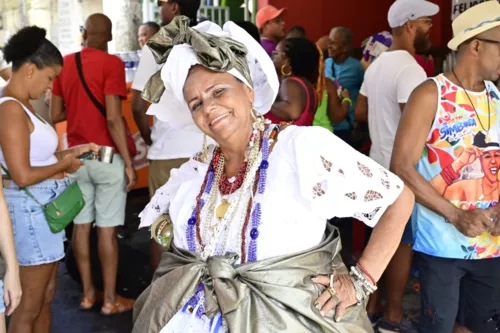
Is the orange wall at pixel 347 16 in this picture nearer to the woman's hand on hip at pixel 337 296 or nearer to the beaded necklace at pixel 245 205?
the beaded necklace at pixel 245 205

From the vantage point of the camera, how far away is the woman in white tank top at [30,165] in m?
3.11

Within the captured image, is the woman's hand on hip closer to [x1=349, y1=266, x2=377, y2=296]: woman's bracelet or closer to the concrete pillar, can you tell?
[x1=349, y1=266, x2=377, y2=296]: woman's bracelet

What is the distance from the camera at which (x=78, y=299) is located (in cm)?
469

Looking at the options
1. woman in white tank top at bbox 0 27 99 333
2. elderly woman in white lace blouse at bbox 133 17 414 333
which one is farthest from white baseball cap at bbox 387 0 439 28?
elderly woman in white lace blouse at bbox 133 17 414 333

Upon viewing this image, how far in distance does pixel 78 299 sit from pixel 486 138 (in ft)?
10.8

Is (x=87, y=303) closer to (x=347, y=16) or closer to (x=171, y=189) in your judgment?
(x=171, y=189)

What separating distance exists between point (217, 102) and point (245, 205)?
0.35m

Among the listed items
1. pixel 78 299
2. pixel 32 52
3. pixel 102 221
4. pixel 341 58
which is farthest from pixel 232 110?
pixel 341 58

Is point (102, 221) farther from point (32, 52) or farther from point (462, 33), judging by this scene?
point (462, 33)

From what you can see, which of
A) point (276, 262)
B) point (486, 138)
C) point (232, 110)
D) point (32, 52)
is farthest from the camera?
point (32, 52)

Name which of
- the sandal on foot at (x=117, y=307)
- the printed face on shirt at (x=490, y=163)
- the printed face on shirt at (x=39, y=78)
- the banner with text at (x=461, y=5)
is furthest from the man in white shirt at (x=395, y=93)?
the printed face on shirt at (x=39, y=78)

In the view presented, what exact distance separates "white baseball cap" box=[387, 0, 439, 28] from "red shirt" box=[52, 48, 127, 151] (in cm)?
196

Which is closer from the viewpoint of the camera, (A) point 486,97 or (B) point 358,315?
(B) point 358,315

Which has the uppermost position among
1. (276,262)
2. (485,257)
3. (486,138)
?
(486,138)
